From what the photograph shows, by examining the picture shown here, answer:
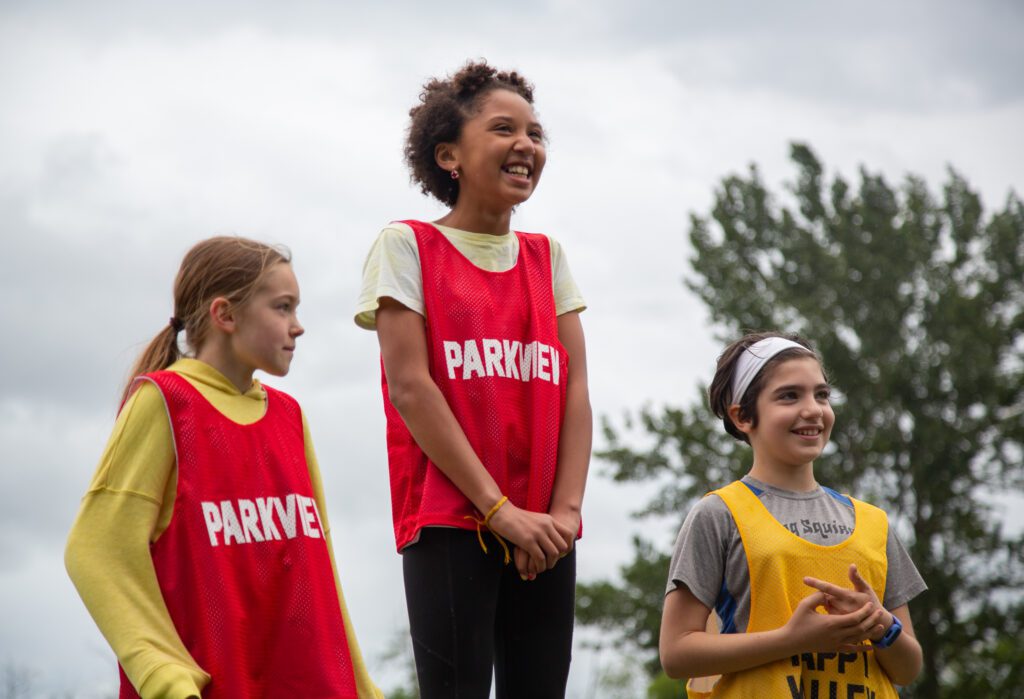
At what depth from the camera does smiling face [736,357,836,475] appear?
12.4 ft

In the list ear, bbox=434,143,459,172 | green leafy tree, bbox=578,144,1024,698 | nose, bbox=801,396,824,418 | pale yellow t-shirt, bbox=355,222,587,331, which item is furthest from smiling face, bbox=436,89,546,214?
green leafy tree, bbox=578,144,1024,698

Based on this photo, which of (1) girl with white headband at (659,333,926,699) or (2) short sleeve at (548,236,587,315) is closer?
(1) girl with white headband at (659,333,926,699)

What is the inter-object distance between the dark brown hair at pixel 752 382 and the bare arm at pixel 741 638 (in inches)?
24.3

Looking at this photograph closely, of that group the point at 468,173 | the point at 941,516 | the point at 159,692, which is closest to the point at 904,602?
the point at 468,173

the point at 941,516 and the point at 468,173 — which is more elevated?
the point at 941,516

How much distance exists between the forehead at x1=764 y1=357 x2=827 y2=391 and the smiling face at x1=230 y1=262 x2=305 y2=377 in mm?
1396

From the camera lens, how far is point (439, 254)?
3676mm

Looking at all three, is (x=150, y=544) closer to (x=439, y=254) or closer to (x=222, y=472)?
(x=222, y=472)

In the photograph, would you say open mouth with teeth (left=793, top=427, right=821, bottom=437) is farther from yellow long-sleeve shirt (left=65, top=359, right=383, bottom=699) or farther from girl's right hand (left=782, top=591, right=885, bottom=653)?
yellow long-sleeve shirt (left=65, top=359, right=383, bottom=699)

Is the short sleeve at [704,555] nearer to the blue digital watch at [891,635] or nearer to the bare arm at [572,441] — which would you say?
the bare arm at [572,441]

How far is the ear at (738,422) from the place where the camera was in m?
3.93

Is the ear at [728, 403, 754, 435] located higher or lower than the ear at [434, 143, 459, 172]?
lower

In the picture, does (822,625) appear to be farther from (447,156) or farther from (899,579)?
(447,156)

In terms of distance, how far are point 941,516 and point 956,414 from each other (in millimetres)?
2189
